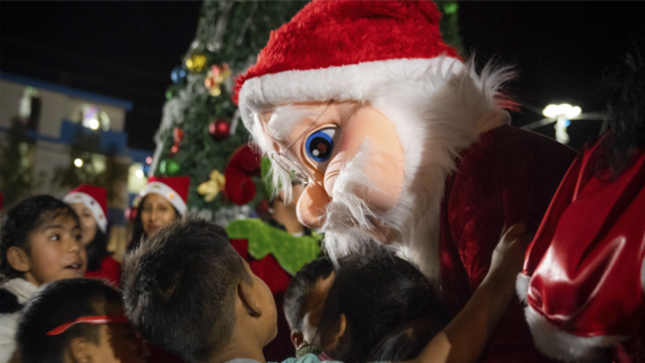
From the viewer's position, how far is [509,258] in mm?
1200

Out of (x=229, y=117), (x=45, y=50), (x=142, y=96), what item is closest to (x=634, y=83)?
(x=229, y=117)

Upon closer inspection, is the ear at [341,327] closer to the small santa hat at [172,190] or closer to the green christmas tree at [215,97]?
the small santa hat at [172,190]

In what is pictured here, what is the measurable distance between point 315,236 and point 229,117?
1.50 meters

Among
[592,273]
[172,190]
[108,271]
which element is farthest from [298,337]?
[172,190]

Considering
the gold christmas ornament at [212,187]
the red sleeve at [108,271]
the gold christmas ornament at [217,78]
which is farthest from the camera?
the gold christmas ornament at [217,78]

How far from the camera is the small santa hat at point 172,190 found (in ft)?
10.2

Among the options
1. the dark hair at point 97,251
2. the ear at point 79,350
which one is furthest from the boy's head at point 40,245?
the ear at point 79,350

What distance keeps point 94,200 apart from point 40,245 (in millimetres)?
1111

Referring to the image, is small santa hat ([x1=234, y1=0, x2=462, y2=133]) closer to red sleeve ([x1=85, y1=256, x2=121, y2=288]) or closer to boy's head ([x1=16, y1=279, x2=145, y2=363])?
boy's head ([x1=16, y1=279, x2=145, y2=363])

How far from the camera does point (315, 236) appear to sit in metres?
2.57

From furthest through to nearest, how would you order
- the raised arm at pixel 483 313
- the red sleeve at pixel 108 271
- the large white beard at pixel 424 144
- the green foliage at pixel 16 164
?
the green foliage at pixel 16 164 → the red sleeve at pixel 108 271 → the large white beard at pixel 424 144 → the raised arm at pixel 483 313

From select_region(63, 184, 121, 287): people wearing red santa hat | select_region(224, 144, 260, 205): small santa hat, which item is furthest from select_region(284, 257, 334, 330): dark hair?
select_region(63, 184, 121, 287): people wearing red santa hat

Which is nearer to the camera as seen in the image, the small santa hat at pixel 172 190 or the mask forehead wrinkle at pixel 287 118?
the mask forehead wrinkle at pixel 287 118

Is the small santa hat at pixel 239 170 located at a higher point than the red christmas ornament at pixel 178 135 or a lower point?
lower
